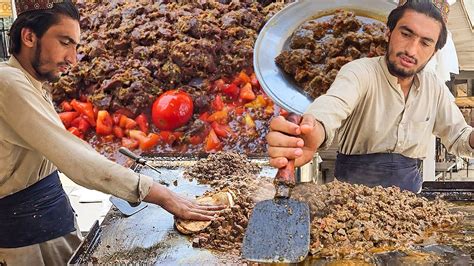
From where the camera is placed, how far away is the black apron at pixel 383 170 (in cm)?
316

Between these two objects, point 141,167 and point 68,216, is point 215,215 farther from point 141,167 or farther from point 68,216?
point 141,167

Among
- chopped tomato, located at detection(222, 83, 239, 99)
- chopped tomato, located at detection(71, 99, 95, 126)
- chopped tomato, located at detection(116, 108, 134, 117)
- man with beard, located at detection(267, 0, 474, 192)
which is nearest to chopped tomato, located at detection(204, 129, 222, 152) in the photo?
chopped tomato, located at detection(222, 83, 239, 99)

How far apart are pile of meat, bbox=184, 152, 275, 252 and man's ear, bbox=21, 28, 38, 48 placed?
1083 millimetres

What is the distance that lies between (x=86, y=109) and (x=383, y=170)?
224 cm

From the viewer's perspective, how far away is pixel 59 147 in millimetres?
2541

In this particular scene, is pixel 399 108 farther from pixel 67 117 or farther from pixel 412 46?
pixel 67 117

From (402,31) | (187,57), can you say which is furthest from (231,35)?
(402,31)

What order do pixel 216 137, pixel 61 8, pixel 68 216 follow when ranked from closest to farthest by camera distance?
pixel 61 8
pixel 68 216
pixel 216 137

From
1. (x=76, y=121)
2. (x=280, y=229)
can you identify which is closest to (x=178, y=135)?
(x=76, y=121)

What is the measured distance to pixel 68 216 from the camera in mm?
3055

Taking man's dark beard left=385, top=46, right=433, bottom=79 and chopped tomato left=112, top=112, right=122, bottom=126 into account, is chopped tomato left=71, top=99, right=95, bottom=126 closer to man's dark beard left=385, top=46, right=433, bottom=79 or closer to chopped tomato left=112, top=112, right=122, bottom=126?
chopped tomato left=112, top=112, right=122, bottom=126

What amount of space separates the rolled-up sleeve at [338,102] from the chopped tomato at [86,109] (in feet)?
6.83

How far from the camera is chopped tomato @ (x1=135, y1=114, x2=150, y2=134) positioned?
437 cm

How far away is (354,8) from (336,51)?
28cm
